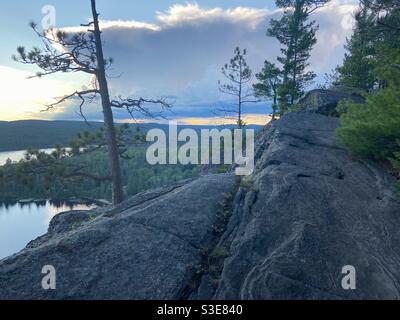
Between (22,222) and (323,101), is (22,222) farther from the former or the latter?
(323,101)

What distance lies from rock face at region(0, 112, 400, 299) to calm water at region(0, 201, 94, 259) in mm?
58660

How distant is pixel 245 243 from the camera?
625cm

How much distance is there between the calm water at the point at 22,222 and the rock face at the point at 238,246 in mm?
58660

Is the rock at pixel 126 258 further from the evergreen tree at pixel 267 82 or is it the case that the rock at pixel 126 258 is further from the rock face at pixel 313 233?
the evergreen tree at pixel 267 82

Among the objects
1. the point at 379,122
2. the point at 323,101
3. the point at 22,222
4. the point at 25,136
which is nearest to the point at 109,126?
the point at 323,101

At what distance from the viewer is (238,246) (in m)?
6.24

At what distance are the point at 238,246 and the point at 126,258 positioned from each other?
2160 mm

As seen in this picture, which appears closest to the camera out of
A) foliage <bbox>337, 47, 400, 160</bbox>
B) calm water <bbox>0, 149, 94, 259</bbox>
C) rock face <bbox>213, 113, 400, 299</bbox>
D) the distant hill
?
rock face <bbox>213, 113, 400, 299</bbox>

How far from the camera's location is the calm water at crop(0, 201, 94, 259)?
67.2 metres

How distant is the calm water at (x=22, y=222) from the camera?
67.2 metres

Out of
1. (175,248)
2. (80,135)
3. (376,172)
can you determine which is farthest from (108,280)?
(80,135)

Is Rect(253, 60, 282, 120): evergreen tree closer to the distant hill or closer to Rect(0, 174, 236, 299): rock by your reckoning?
Rect(0, 174, 236, 299): rock

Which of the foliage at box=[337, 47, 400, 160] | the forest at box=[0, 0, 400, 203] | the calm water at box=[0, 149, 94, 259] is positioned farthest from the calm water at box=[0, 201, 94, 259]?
the foliage at box=[337, 47, 400, 160]
